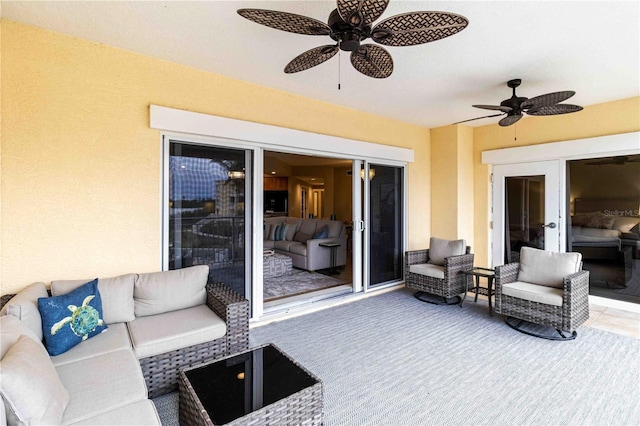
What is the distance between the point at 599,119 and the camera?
420 centimetres

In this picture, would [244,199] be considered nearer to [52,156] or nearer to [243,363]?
[52,156]

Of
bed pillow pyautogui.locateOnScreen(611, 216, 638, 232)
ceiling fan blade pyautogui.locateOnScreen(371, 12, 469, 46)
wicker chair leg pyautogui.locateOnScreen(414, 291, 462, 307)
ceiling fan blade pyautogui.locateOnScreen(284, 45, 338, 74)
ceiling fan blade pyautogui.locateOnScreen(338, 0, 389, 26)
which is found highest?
ceiling fan blade pyautogui.locateOnScreen(284, 45, 338, 74)

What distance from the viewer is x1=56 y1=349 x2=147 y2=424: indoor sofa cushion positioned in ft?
4.80

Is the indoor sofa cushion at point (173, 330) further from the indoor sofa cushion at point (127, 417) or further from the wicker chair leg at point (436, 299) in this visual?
the wicker chair leg at point (436, 299)

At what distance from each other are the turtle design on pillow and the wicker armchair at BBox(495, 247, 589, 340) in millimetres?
3888

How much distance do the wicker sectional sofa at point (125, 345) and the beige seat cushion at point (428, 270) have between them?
8.99 ft

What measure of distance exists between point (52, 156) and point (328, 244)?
4634 millimetres

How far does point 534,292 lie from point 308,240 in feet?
13.4

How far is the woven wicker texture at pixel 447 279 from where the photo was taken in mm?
4098

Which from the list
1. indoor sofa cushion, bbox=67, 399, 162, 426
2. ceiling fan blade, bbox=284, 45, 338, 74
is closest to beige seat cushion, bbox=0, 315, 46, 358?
indoor sofa cushion, bbox=67, 399, 162, 426

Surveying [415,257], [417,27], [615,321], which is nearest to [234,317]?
[417,27]

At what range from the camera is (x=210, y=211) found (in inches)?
129

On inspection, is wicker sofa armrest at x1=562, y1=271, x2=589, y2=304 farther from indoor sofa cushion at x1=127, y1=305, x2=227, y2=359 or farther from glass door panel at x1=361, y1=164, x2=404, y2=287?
indoor sofa cushion at x1=127, y1=305, x2=227, y2=359

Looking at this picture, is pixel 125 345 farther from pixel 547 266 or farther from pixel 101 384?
pixel 547 266
